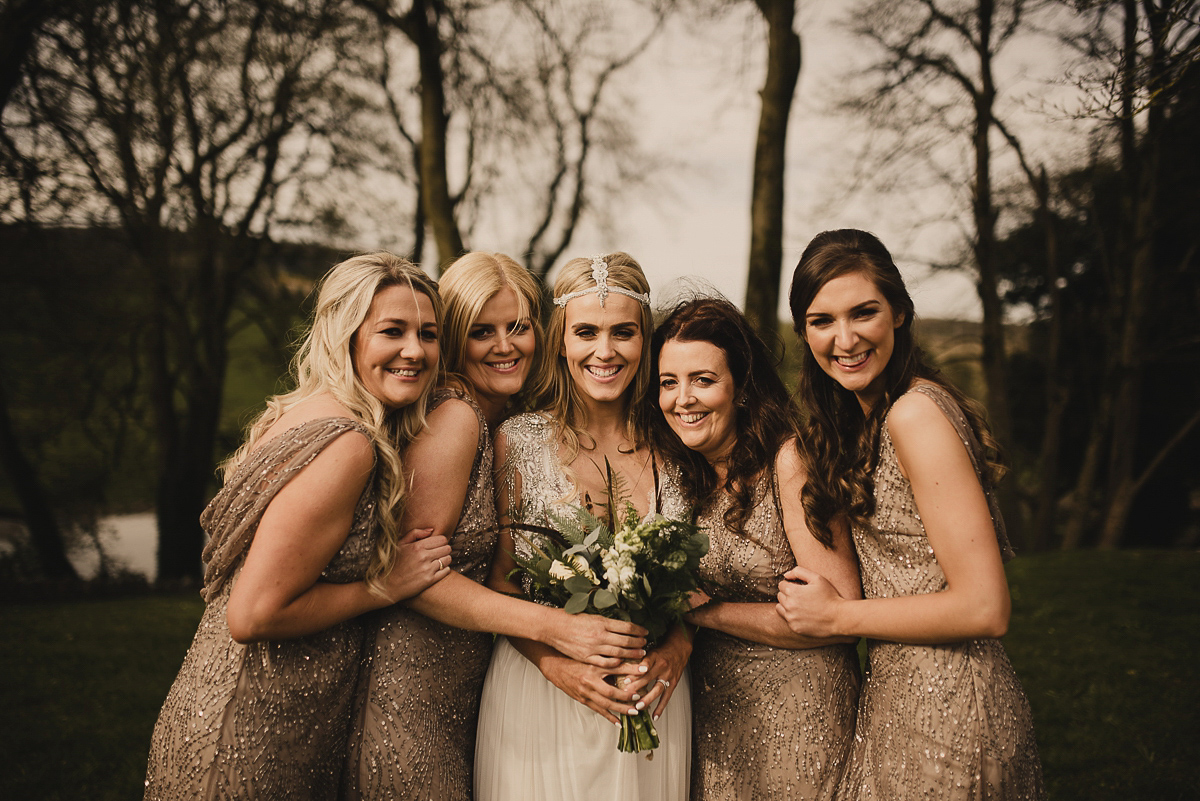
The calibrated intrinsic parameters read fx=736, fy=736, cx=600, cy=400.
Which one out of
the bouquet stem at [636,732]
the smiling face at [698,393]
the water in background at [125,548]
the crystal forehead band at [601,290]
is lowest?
the water in background at [125,548]

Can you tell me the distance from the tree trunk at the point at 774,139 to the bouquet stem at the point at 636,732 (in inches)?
238

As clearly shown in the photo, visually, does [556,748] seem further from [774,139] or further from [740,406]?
[774,139]

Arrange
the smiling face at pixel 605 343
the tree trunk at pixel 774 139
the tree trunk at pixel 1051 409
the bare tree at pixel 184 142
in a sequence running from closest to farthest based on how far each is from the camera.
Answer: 1. the smiling face at pixel 605 343
2. the tree trunk at pixel 774 139
3. the bare tree at pixel 184 142
4. the tree trunk at pixel 1051 409

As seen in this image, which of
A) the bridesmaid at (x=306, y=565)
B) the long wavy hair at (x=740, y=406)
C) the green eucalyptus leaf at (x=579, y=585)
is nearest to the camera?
the bridesmaid at (x=306, y=565)

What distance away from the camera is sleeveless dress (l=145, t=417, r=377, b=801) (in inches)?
99.7

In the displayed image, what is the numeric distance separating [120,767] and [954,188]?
1501 cm

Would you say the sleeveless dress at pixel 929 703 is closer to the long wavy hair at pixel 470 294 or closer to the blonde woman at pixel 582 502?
the blonde woman at pixel 582 502

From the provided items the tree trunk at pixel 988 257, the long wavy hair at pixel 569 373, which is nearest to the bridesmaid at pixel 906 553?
the long wavy hair at pixel 569 373

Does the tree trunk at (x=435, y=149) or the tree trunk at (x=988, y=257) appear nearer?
the tree trunk at (x=435, y=149)

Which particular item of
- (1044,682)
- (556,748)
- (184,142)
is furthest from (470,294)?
(184,142)

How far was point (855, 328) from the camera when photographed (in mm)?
2883

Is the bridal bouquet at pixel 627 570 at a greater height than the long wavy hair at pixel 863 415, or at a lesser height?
lesser

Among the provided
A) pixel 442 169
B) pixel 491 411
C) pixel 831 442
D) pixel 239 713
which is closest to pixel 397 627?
pixel 239 713

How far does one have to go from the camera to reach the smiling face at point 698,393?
11.1 feet
